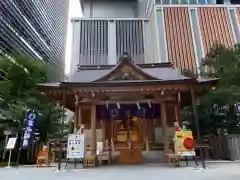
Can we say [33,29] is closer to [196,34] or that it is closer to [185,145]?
[196,34]

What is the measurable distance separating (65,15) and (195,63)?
2441 inches

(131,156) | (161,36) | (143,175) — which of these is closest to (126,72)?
(131,156)

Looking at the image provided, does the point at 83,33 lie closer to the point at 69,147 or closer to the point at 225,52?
the point at 225,52

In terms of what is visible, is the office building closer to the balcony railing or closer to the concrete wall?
the balcony railing

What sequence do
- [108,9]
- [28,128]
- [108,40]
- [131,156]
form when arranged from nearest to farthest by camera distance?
[131,156] < [28,128] < [108,40] < [108,9]

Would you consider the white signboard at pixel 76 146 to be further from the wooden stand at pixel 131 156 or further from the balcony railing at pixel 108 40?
the balcony railing at pixel 108 40

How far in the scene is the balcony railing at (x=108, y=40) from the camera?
48062 millimetres

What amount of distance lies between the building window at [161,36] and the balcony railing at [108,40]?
5.75 metres

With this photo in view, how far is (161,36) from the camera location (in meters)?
42.2

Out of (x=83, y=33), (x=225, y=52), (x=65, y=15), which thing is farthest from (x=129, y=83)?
(x=65, y=15)

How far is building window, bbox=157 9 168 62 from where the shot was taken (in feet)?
134

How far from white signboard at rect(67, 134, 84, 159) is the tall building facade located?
9700 mm

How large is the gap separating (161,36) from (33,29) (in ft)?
94.9

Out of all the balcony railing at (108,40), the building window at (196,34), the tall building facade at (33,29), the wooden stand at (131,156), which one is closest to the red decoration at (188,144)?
the wooden stand at (131,156)
